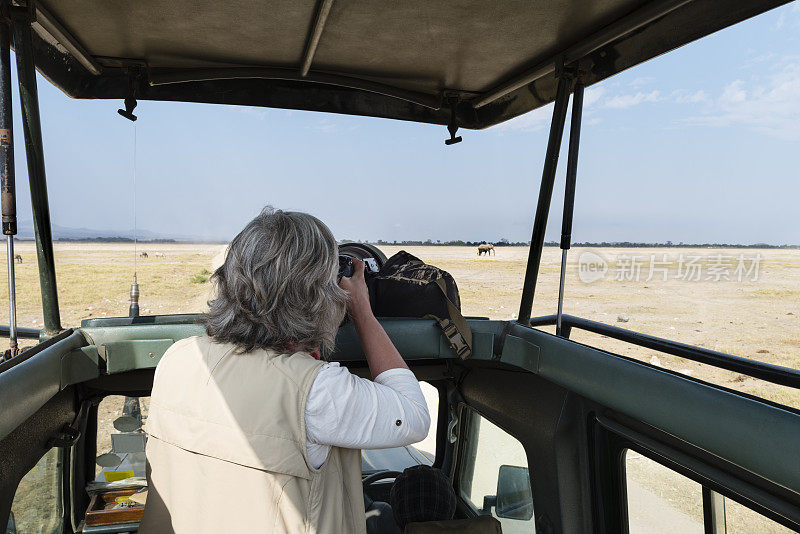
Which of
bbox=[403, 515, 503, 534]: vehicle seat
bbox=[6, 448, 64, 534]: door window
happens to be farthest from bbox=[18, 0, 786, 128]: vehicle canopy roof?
bbox=[403, 515, 503, 534]: vehicle seat

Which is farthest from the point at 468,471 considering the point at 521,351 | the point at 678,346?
the point at 678,346

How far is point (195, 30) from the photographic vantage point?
218 cm

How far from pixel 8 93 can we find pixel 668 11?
7.19ft

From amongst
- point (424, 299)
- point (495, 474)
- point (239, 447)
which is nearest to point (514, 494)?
point (495, 474)

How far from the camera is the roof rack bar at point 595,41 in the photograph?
6.16 feet

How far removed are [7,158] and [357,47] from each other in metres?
1.31

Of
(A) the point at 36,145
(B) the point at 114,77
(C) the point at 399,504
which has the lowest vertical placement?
(C) the point at 399,504

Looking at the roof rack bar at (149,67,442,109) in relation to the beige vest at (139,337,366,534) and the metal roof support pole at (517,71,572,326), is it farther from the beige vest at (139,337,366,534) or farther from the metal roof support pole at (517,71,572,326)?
the beige vest at (139,337,366,534)

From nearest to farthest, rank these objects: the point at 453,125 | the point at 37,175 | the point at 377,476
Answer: the point at 37,175 → the point at 453,125 → the point at 377,476

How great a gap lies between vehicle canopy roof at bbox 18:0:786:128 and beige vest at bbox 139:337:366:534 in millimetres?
1224

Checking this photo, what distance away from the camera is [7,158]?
193cm

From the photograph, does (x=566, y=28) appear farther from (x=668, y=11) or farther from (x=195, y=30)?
(x=195, y=30)

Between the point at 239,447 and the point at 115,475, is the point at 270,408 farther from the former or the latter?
the point at 115,475

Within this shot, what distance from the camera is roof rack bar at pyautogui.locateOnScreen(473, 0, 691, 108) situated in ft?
6.16
